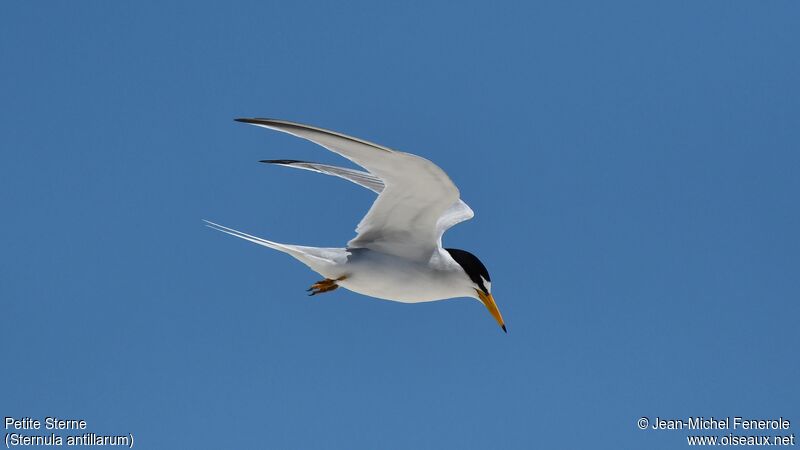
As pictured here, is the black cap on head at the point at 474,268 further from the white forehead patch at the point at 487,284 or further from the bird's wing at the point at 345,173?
the bird's wing at the point at 345,173

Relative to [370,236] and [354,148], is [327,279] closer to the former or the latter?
[370,236]

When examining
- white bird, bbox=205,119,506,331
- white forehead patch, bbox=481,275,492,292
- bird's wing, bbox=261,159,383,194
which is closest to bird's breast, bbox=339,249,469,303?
white bird, bbox=205,119,506,331

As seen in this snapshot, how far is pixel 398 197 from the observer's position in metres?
8.48

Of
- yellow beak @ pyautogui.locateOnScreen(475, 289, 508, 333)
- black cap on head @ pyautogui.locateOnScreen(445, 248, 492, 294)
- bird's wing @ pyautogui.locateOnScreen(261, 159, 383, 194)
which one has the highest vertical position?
bird's wing @ pyautogui.locateOnScreen(261, 159, 383, 194)

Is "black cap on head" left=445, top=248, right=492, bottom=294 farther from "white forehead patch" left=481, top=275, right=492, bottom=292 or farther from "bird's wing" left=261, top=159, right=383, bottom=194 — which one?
"bird's wing" left=261, top=159, right=383, bottom=194


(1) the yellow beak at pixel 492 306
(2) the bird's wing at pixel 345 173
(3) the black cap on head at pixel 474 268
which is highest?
(2) the bird's wing at pixel 345 173

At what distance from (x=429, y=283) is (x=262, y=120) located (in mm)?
3305

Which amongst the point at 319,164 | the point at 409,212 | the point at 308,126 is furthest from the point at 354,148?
the point at 319,164

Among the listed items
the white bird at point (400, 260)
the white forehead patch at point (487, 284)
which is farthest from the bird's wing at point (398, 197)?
the white forehead patch at point (487, 284)

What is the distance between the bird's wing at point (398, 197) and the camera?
6.62 meters

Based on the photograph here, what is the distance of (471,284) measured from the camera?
926cm

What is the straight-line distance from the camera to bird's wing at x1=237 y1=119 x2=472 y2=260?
6625mm

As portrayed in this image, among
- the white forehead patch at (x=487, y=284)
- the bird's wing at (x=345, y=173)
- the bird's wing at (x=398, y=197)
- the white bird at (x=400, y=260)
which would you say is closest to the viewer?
the bird's wing at (x=398, y=197)

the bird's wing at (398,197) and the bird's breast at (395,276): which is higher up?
the bird's wing at (398,197)
